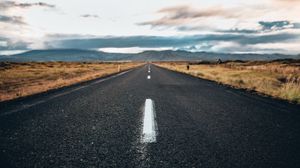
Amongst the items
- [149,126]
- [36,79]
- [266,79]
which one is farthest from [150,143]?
[36,79]

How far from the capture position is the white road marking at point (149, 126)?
16.2ft

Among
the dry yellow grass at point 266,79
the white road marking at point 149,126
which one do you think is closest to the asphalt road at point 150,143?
the white road marking at point 149,126

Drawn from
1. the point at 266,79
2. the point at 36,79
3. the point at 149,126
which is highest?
the point at 149,126

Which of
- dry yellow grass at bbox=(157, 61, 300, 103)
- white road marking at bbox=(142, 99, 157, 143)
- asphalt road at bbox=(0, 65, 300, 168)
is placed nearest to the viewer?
asphalt road at bbox=(0, 65, 300, 168)

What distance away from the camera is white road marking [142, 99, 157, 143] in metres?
4.93

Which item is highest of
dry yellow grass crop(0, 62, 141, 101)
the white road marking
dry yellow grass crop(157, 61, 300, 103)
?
the white road marking

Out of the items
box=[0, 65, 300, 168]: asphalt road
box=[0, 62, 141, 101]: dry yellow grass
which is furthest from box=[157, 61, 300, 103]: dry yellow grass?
box=[0, 62, 141, 101]: dry yellow grass

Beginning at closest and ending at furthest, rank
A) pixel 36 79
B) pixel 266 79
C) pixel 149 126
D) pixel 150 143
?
pixel 150 143
pixel 149 126
pixel 266 79
pixel 36 79

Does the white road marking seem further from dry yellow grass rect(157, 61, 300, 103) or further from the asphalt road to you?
dry yellow grass rect(157, 61, 300, 103)

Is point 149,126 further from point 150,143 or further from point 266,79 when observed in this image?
point 266,79

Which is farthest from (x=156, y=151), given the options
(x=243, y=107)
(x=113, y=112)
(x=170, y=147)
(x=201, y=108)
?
(x=243, y=107)

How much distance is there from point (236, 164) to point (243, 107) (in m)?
5.13

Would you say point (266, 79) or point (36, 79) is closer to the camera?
point (266, 79)

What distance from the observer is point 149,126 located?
19.2ft
